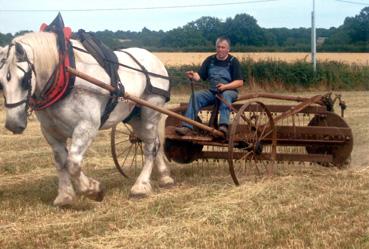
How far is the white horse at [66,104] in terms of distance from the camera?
6.09m

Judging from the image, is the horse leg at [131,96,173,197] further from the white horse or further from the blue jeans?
the blue jeans

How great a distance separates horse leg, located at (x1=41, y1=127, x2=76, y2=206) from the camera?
22.4 ft

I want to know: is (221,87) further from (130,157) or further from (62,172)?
(130,157)

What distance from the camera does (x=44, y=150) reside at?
37.6ft

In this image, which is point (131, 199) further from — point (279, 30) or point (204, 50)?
point (279, 30)

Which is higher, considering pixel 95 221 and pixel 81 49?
pixel 81 49

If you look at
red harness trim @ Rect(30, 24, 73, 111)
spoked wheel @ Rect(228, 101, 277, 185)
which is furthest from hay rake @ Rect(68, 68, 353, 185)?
red harness trim @ Rect(30, 24, 73, 111)

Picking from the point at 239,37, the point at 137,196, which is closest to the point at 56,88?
the point at 137,196

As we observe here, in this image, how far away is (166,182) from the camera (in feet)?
26.5

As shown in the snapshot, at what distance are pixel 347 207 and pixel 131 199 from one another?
233cm

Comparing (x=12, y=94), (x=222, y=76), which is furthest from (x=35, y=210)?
(x=222, y=76)

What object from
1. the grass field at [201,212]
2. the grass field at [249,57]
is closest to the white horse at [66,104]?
the grass field at [201,212]

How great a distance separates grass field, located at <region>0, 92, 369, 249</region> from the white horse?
0.29m

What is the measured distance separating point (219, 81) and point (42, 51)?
2759 mm
